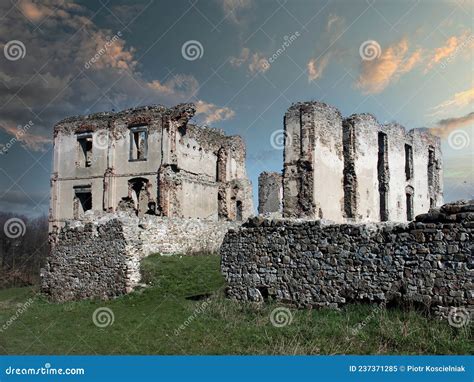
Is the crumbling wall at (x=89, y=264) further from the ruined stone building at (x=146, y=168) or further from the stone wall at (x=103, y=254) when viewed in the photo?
the ruined stone building at (x=146, y=168)

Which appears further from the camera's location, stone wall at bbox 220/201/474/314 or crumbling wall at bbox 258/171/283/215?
crumbling wall at bbox 258/171/283/215

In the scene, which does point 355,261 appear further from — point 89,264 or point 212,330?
point 89,264

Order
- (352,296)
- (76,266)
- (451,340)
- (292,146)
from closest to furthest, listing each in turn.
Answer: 1. (451,340)
2. (352,296)
3. (76,266)
4. (292,146)

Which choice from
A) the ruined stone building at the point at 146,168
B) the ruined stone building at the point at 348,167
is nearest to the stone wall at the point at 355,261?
the ruined stone building at the point at 348,167

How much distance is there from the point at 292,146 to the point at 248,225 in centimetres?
973

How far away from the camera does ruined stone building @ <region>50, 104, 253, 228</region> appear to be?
2458 cm

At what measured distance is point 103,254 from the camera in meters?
14.9

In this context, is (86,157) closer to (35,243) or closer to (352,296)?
(35,243)

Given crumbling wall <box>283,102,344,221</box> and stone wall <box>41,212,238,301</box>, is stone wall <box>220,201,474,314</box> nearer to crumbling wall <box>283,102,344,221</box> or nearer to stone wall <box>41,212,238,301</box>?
stone wall <box>41,212,238,301</box>

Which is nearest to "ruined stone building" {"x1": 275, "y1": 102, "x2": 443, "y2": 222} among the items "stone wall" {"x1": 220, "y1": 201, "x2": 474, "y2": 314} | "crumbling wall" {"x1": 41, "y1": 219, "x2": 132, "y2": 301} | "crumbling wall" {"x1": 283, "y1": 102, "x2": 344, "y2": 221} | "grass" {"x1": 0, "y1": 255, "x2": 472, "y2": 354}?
"crumbling wall" {"x1": 283, "y1": 102, "x2": 344, "y2": 221}

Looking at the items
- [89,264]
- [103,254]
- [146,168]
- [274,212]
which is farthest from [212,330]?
[146,168]

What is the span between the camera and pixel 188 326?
8992mm

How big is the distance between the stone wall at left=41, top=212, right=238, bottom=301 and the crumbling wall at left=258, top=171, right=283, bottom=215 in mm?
16479

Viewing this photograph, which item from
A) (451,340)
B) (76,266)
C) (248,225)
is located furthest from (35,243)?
(451,340)
